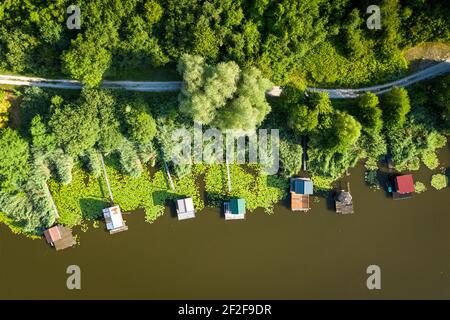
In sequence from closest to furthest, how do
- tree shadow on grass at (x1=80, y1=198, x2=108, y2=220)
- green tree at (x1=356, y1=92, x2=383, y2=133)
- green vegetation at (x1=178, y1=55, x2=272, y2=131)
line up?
green vegetation at (x1=178, y1=55, x2=272, y2=131), green tree at (x1=356, y1=92, x2=383, y2=133), tree shadow on grass at (x1=80, y1=198, x2=108, y2=220)

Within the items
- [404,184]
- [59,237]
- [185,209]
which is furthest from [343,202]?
[59,237]

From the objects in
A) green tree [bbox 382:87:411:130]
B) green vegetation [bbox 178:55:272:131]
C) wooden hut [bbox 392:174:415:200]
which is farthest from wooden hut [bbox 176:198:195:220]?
green tree [bbox 382:87:411:130]

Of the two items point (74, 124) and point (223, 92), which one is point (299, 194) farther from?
point (74, 124)

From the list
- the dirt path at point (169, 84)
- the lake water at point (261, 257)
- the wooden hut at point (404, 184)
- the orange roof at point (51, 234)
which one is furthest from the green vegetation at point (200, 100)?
the lake water at point (261, 257)

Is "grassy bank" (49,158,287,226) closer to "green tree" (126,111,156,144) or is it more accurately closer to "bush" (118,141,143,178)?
"bush" (118,141,143,178)

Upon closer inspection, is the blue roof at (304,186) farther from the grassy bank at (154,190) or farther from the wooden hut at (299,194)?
the grassy bank at (154,190)
